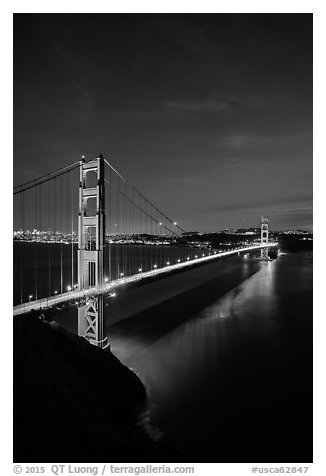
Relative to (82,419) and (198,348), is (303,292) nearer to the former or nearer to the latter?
(198,348)

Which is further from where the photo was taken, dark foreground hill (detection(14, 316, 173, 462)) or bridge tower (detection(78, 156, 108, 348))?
bridge tower (detection(78, 156, 108, 348))

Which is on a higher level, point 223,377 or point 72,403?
point 72,403

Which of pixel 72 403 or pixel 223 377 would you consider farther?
pixel 223 377

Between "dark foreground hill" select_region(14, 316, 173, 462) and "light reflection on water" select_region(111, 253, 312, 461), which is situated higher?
"dark foreground hill" select_region(14, 316, 173, 462)

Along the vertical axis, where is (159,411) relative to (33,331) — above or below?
below
